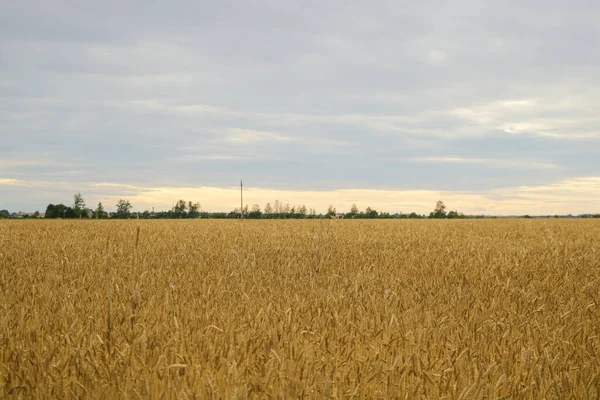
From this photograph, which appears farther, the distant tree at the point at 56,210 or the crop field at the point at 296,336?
the distant tree at the point at 56,210

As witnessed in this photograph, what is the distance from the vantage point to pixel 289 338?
3105 mm

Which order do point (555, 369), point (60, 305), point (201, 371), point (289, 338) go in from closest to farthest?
point (201, 371)
point (555, 369)
point (289, 338)
point (60, 305)

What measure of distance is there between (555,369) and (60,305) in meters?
3.62

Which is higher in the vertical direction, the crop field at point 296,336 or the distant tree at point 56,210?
the distant tree at point 56,210

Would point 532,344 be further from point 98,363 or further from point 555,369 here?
point 98,363

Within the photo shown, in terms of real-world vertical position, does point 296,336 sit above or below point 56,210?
below

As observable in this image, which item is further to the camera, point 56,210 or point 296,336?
point 56,210

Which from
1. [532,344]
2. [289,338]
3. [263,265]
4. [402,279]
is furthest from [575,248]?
[289,338]

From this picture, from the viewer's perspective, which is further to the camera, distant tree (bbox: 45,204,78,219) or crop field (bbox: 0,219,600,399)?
distant tree (bbox: 45,204,78,219)

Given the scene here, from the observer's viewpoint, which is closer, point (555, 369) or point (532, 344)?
point (555, 369)

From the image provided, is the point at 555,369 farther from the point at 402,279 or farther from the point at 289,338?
the point at 402,279

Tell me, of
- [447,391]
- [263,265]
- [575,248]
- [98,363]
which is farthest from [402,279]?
[575,248]

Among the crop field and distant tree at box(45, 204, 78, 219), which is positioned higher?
distant tree at box(45, 204, 78, 219)

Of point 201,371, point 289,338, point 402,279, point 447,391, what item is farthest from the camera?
point 402,279
